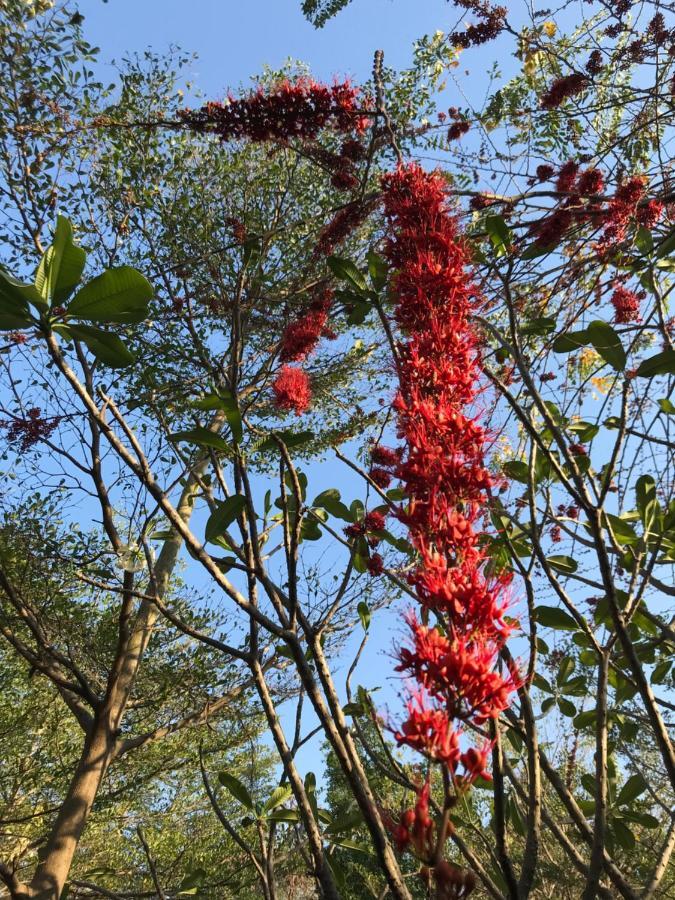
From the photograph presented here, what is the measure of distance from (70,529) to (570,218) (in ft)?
18.7

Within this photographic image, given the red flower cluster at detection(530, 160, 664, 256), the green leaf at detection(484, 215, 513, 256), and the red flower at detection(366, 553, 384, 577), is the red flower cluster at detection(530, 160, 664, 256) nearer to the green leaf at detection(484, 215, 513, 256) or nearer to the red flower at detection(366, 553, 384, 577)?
the green leaf at detection(484, 215, 513, 256)

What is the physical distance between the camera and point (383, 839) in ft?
2.91

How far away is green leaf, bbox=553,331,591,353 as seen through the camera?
1.70 meters

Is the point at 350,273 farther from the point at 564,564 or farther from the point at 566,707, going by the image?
the point at 566,707

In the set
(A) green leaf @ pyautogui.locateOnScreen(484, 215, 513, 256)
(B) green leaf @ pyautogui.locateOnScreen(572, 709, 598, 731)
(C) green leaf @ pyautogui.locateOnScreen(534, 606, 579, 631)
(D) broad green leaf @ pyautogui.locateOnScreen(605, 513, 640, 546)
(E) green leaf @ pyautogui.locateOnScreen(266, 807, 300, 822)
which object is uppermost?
(A) green leaf @ pyautogui.locateOnScreen(484, 215, 513, 256)

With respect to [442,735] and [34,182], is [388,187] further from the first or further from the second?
[34,182]

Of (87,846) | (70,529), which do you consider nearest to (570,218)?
(70,529)

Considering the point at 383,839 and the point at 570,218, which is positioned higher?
the point at 570,218

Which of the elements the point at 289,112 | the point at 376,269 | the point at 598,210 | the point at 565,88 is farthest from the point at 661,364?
the point at 565,88

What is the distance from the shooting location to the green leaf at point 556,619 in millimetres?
1666

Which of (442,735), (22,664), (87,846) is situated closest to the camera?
(442,735)

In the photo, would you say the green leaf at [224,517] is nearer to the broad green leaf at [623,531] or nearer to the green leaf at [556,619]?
the green leaf at [556,619]

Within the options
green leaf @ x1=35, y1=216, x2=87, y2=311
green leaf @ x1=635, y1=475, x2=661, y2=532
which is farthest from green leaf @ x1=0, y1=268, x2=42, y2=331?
green leaf @ x1=635, y1=475, x2=661, y2=532

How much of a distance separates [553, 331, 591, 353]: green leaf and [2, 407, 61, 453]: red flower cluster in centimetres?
344
